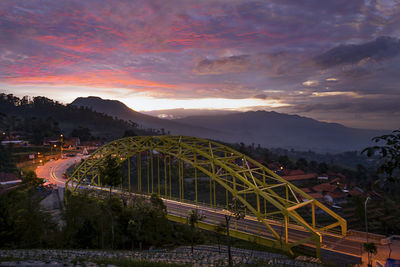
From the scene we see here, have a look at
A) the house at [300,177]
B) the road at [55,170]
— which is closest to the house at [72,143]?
the road at [55,170]

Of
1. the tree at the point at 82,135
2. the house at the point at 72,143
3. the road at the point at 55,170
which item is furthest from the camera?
the tree at the point at 82,135

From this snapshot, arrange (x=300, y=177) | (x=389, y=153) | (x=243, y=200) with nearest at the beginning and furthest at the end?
(x=389, y=153)
(x=243, y=200)
(x=300, y=177)

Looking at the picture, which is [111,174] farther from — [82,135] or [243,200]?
[82,135]

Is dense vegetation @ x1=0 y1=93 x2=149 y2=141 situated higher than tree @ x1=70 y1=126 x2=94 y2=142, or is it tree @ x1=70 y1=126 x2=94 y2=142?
dense vegetation @ x1=0 y1=93 x2=149 y2=141

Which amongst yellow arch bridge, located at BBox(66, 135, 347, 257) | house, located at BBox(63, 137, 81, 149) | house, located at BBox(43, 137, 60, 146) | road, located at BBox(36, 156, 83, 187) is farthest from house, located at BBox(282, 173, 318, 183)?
house, located at BBox(43, 137, 60, 146)

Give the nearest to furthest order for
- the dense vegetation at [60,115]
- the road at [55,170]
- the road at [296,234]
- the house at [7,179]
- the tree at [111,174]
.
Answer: the road at [296,234] → the tree at [111,174] → the house at [7,179] → the road at [55,170] → the dense vegetation at [60,115]

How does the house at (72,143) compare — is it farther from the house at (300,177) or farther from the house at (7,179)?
the house at (300,177)

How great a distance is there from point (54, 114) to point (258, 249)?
155694 millimetres

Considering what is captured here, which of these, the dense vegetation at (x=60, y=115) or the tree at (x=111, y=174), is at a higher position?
the dense vegetation at (x=60, y=115)

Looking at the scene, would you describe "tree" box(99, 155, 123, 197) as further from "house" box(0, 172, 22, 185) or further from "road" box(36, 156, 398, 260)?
"house" box(0, 172, 22, 185)

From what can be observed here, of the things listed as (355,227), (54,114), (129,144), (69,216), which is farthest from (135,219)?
(54,114)

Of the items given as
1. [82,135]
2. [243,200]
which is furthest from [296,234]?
[82,135]

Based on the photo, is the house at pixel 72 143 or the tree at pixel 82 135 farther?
the tree at pixel 82 135

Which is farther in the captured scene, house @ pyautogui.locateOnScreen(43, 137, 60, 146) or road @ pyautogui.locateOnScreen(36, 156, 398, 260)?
house @ pyautogui.locateOnScreen(43, 137, 60, 146)
